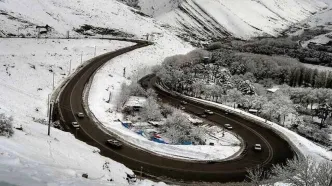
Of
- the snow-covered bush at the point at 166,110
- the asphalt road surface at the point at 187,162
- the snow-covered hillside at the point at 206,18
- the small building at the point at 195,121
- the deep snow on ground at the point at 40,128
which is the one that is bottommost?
the asphalt road surface at the point at 187,162

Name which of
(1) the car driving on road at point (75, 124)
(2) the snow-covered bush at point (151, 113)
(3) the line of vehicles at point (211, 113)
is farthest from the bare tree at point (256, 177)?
(1) the car driving on road at point (75, 124)

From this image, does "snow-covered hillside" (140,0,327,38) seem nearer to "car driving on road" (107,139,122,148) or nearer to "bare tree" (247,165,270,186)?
"car driving on road" (107,139,122,148)

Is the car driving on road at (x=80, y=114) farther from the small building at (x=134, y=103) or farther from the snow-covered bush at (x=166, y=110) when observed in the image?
the snow-covered bush at (x=166, y=110)

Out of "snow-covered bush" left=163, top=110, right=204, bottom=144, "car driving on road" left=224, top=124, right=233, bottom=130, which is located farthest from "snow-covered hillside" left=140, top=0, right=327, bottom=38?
"snow-covered bush" left=163, top=110, right=204, bottom=144

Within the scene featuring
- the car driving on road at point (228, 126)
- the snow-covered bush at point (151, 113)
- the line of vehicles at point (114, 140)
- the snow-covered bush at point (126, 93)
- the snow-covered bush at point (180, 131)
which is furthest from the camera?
the snow-covered bush at point (126, 93)

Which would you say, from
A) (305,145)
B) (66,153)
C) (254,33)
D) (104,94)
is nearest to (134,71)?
(104,94)

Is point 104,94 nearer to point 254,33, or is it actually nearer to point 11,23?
point 11,23
